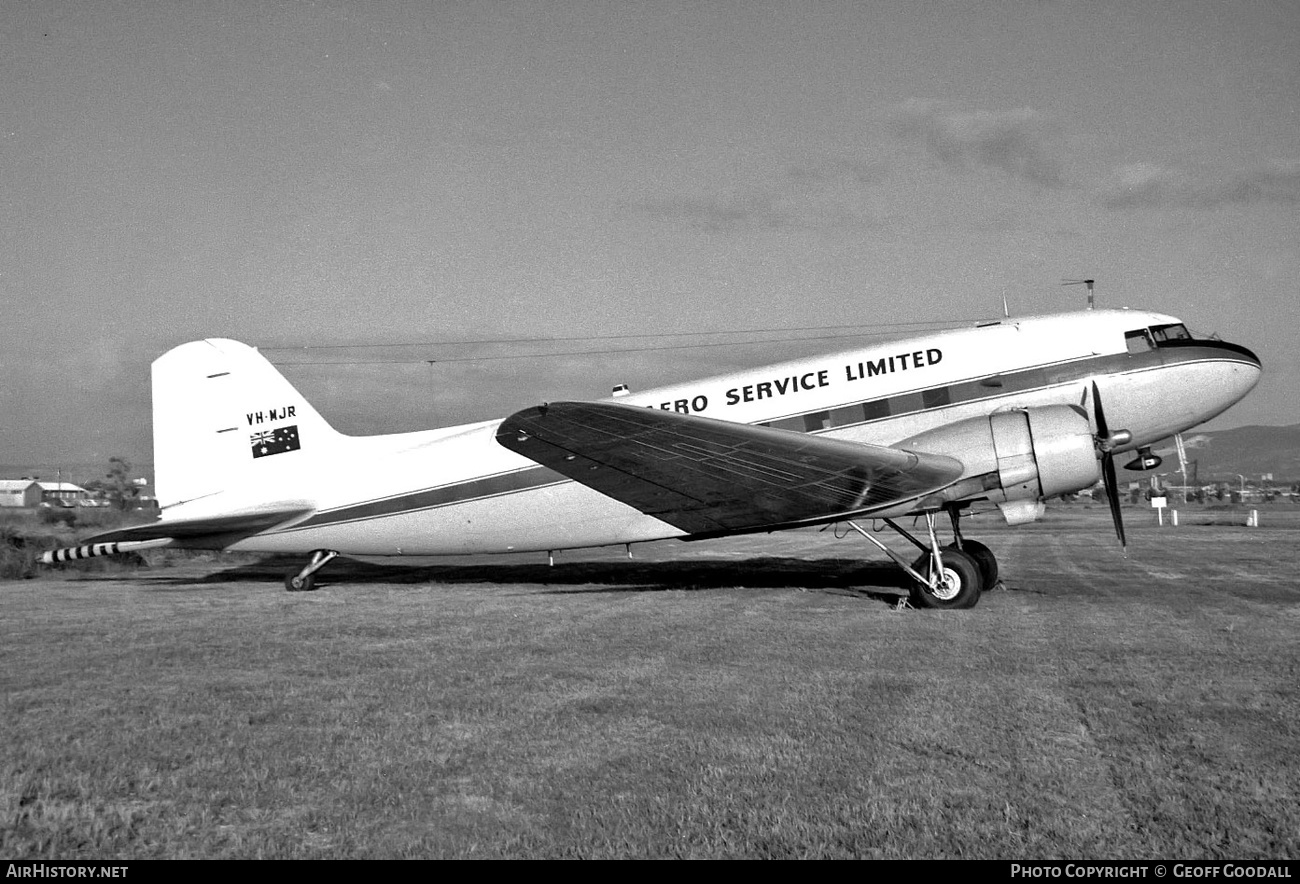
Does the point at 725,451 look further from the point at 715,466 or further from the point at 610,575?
the point at 610,575

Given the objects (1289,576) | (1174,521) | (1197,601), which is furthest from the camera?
(1174,521)

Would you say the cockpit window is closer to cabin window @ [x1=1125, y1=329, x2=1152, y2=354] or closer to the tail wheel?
cabin window @ [x1=1125, y1=329, x2=1152, y2=354]

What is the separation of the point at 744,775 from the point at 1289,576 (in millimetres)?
14761

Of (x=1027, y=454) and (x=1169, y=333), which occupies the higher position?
(x=1169, y=333)

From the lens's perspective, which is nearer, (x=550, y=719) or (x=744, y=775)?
(x=744, y=775)

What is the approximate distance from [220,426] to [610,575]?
730 cm

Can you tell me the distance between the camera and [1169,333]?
1345cm

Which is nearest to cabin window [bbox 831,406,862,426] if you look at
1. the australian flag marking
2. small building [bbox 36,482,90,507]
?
the australian flag marking

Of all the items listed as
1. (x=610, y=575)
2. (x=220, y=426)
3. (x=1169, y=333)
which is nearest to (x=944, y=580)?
(x=1169, y=333)

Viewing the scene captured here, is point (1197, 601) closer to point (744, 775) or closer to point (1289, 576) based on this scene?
point (1289, 576)

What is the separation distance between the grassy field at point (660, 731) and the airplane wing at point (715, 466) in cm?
141

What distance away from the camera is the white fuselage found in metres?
13.2

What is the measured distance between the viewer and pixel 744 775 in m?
4.96

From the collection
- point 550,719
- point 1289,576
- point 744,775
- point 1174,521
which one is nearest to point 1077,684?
point 744,775
